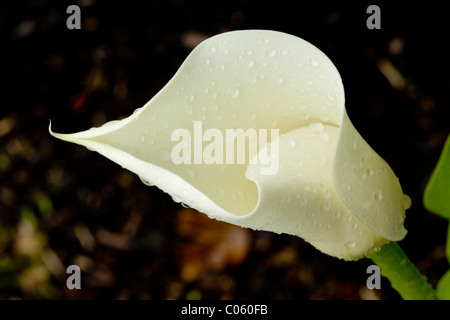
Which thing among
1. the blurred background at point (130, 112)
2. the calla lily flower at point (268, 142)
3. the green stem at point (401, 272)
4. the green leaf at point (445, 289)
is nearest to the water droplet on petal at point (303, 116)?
the calla lily flower at point (268, 142)

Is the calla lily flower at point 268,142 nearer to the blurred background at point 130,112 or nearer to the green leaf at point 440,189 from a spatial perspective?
the green leaf at point 440,189

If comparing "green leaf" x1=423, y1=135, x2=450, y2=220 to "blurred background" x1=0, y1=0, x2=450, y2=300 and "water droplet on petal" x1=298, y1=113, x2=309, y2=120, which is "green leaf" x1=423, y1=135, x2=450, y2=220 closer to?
"water droplet on petal" x1=298, y1=113, x2=309, y2=120

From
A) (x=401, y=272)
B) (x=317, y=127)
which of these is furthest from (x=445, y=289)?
(x=317, y=127)

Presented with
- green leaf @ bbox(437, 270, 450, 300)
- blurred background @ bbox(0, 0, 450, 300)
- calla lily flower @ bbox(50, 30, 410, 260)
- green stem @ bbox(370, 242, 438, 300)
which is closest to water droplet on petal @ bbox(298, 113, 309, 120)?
calla lily flower @ bbox(50, 30, 410, 260)

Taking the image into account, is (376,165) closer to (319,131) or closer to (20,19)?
(319,131)

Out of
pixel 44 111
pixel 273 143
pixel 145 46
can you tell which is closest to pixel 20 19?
pixel 44 111

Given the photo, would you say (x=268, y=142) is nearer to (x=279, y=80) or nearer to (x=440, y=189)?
(x=279, y=80)
